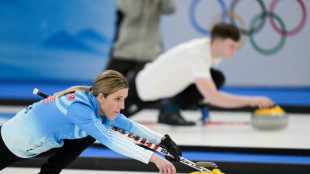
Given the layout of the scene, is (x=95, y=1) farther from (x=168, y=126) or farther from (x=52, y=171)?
(x=52, y=171)

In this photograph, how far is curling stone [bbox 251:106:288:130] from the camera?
409 centimetres

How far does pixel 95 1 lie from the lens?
6.44 metres

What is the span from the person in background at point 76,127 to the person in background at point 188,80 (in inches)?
55.2

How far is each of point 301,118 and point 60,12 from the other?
2.91 meters

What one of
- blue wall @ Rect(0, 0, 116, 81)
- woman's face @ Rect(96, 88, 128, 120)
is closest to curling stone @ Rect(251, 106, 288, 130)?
woman's face @ Rect(96, 88, 128, 120)

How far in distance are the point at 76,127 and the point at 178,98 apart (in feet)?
6.10

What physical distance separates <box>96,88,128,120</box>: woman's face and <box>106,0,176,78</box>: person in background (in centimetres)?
220

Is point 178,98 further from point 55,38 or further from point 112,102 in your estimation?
point 55,38

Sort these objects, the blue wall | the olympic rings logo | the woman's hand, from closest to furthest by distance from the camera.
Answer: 1. the woman's hand
2. the olympic rings logo
3. the blue wall

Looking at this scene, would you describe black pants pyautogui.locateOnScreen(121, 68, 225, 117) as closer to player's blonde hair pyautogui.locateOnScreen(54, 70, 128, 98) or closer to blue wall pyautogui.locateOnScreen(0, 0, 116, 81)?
player's blonde hair pyautogui.locateOnScreen(54, 70, 128, 98)

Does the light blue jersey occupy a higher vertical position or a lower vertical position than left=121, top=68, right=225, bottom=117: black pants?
lower

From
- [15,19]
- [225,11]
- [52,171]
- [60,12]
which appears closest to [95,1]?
[60,12]

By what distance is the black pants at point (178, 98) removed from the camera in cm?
428

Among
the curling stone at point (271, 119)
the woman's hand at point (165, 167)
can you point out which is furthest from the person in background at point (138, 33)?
the woman's hand at point (165, 167)
